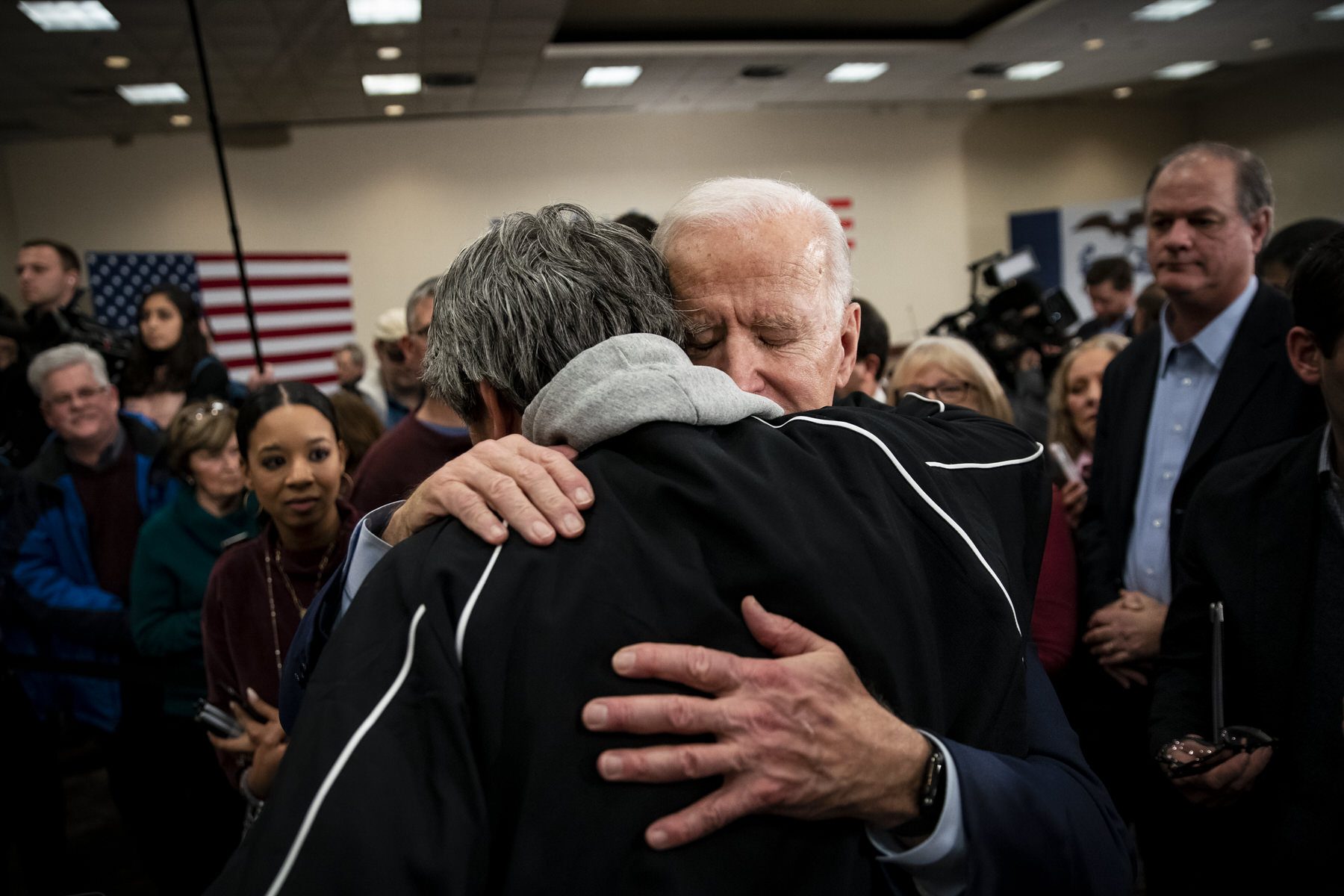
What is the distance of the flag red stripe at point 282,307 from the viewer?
7844 millimetres

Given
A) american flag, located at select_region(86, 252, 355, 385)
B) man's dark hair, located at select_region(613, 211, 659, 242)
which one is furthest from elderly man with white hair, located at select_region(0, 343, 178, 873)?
american flag, located at select_region(86, 252, 355, 385)

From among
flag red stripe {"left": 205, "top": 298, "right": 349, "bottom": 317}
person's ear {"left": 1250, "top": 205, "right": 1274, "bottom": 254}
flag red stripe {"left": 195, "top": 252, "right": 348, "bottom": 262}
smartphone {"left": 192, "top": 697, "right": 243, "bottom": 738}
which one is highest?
flag red stripe {"left": 195, "top": 252, "right": 348, "bottom": 262}

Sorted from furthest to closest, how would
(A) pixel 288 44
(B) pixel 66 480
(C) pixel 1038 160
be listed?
1. (C) pixel 1038 160
2. (A) pixel 288 44
3. (B) pixel 66 480

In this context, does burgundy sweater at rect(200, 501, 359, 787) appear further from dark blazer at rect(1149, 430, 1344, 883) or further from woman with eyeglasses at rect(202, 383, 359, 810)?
dark blazer at rect(1149, 430, 1344, 883)

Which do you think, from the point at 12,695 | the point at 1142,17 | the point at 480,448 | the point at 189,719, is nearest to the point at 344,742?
the point at 480,448

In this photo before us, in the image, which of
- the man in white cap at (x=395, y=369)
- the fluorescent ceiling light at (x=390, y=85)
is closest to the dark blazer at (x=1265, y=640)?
the man in white cap at (x=395, y=369)

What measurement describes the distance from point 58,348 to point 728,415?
3206 millimetres

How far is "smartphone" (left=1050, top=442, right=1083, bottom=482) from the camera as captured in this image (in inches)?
108

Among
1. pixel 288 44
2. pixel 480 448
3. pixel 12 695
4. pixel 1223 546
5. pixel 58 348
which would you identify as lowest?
pixel 12 695

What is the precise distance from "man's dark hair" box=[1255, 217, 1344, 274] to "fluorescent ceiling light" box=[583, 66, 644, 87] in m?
6.83

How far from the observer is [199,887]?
2.50 metres

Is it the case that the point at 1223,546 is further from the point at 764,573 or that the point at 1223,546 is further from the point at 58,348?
the point at 58,348

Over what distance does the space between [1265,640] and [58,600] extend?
3.13m

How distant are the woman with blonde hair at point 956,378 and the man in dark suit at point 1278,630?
87cm
